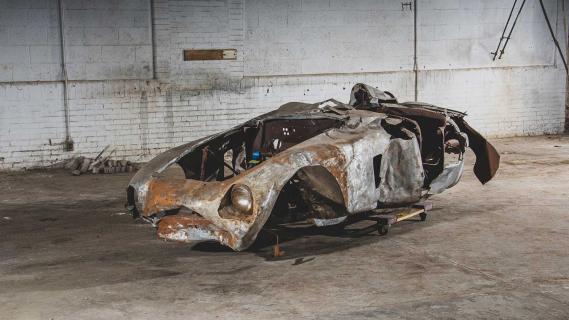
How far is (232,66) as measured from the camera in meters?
13.1

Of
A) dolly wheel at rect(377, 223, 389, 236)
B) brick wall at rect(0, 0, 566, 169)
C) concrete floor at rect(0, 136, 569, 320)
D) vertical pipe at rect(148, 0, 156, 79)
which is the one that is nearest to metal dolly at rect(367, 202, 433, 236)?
dolly wheel at rect(377, 223, 389, 236)

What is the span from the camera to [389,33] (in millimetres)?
14227

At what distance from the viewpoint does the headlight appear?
19.7ft

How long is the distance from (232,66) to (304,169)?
699cm

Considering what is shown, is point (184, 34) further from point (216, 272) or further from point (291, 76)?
point (216, 272)

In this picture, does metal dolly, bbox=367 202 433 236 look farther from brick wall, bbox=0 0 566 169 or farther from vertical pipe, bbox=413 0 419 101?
vertical pipe, bbox=413 0 419 101

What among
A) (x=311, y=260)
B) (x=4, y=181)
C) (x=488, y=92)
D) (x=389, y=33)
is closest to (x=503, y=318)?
(x=311, y=260)

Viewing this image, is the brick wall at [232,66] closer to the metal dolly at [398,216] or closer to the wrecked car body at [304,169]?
the wrecked car body at [304,169]

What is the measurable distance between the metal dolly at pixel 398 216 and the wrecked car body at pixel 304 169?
0.15 m

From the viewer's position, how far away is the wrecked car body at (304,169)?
6.09 metres

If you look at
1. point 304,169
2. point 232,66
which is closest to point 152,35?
point 232,66

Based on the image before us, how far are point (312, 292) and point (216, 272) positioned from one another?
0.95m

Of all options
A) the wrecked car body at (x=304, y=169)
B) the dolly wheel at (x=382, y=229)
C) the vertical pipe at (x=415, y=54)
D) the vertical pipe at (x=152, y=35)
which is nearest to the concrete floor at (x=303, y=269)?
the dolly wheel at (x=382, y=229)

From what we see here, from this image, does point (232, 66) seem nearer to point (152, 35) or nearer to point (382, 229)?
point (152, 35)
